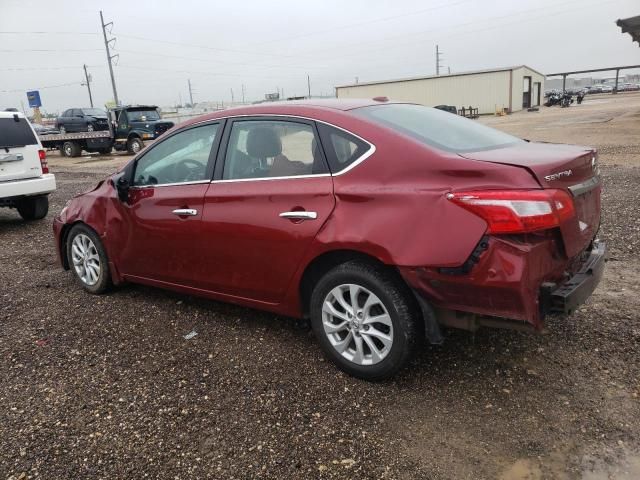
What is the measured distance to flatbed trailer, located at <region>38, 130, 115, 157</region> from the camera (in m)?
22.8

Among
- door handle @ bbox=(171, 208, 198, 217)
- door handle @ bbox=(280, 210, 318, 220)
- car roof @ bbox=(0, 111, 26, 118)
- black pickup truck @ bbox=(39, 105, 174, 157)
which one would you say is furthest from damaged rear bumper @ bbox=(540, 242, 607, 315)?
black pickup truck @ bbox=(39, 105, 174, 157)

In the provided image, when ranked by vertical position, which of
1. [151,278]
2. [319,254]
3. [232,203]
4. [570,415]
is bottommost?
[570,415]

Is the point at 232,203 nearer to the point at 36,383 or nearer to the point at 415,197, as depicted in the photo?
the point at 415,197

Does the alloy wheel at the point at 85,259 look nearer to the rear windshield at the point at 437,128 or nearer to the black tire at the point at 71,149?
the rear windshield at the point at 437,128

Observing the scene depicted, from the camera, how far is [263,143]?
3.57 m

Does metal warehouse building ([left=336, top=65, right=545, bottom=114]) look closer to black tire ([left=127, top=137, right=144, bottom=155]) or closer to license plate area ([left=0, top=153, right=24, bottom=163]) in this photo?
black tire ([left=127, top=137, right=144, bottom=155])

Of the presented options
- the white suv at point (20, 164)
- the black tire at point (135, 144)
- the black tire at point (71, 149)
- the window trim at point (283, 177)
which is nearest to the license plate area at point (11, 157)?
the white suv at point (20, 164)

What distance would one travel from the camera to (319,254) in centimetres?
308

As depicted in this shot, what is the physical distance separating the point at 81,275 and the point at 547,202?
4.13m

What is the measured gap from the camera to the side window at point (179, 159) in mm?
3836

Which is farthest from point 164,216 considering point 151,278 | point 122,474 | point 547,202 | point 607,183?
point 607,183

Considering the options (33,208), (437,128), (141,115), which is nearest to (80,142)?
(141,115)

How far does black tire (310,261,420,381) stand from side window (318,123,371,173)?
59cm

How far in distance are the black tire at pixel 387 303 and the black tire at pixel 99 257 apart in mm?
2389
